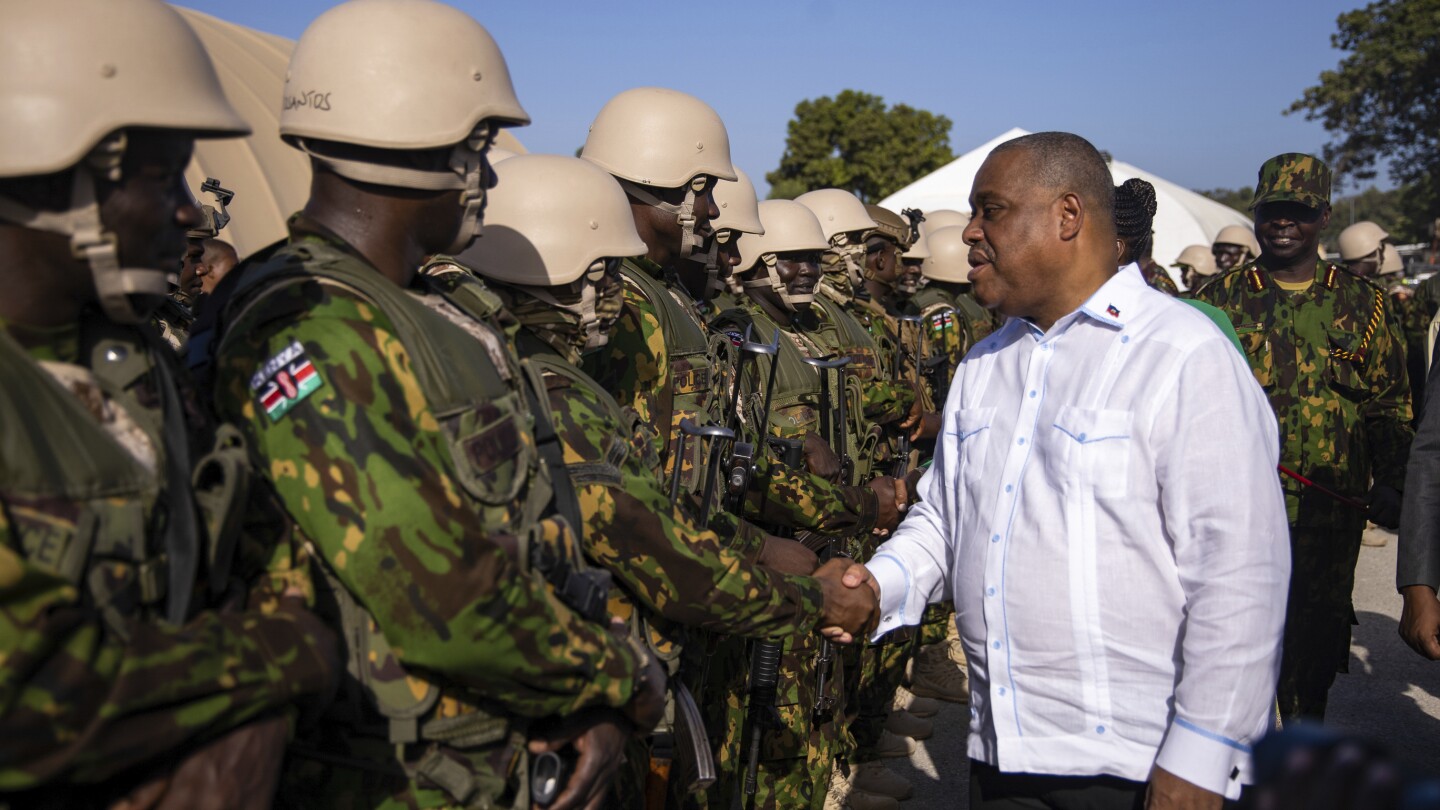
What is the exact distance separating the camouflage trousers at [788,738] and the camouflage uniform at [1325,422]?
8.36ft

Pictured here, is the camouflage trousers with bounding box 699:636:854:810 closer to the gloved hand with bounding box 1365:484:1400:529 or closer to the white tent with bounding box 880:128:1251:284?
the gloved hand with bounding box 1365:484:1400:529

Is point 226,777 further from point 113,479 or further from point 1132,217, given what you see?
point 1132,217

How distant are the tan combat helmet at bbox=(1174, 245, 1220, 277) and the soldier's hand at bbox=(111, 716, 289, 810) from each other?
59.9ft

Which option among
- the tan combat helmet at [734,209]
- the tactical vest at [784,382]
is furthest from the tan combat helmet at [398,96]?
the tan combat helmet at [734,209]

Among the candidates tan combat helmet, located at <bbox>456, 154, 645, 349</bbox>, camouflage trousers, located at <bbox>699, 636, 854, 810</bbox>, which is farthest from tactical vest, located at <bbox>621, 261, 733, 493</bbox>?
camouflage trousers, located at <bbox>699, 636, 854, 810</bbox>

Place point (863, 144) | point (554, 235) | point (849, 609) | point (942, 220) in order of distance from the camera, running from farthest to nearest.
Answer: point (863, 144) < point (942, 220) < point (849, 609) < point (554, 235)

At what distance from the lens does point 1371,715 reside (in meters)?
7.31

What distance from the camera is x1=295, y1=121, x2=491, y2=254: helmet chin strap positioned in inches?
104

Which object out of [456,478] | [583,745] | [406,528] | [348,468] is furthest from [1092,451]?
[348,468]

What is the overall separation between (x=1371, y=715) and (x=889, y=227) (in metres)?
4.76

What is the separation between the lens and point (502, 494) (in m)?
2.56

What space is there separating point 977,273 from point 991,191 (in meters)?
0.23

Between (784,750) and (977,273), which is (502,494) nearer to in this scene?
(977,273)

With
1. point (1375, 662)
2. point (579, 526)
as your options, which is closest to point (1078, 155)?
point (579, 526)
